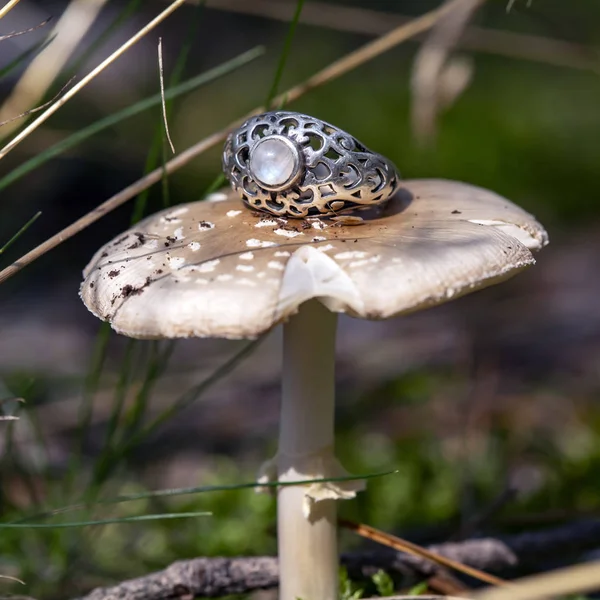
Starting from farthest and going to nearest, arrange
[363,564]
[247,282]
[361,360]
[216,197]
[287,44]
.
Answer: [361,360]
[363,564]
[216,197]
[287,44]
[247,282]

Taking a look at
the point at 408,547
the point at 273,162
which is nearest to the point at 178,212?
the point at 273,162

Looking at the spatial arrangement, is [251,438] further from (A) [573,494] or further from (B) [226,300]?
(B) [226,300]

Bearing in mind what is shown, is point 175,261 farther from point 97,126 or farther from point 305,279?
point 97,126

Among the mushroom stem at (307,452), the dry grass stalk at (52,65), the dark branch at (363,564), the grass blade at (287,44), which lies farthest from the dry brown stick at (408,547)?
the dry grass stalk at (52,65)

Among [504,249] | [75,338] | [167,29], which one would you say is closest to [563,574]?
[504,249]

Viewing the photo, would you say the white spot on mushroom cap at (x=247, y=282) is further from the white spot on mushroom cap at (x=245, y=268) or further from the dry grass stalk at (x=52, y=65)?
the dry grass stalk at (x=52, y=65)
